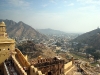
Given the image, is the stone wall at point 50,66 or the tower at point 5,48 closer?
the tower at point 5,48

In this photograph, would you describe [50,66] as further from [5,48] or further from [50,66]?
[5,48]

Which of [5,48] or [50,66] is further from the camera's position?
[50,66]

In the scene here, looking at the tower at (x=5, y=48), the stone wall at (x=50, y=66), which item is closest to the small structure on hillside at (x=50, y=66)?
the stone wall at (x=50, y=66)

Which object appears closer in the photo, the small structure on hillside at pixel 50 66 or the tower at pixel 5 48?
the tower at pixel 5 48

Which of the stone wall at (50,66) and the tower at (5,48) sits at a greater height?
the tower at (5,48)

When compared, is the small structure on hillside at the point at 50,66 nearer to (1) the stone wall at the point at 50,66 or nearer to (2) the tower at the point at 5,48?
(1) the stone wall at the point at 50,66

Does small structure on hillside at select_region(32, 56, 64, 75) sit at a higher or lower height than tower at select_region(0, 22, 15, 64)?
lower

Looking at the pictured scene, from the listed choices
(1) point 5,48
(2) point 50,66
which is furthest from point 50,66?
(1) point 5,48

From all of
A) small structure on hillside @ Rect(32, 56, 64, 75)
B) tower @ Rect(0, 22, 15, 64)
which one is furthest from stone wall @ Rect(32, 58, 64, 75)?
tower @ Rect(0, 22, 15, 64)

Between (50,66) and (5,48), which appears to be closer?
(5,48)

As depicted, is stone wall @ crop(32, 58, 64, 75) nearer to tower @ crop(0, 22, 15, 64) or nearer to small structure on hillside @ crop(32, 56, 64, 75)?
small structure on hillside @ crop(32, 56, 64, 75)

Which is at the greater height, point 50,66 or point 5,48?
point 5,48

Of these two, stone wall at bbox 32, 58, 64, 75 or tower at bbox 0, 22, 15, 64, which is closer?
tower at bbox 0, 22, 15, 64
